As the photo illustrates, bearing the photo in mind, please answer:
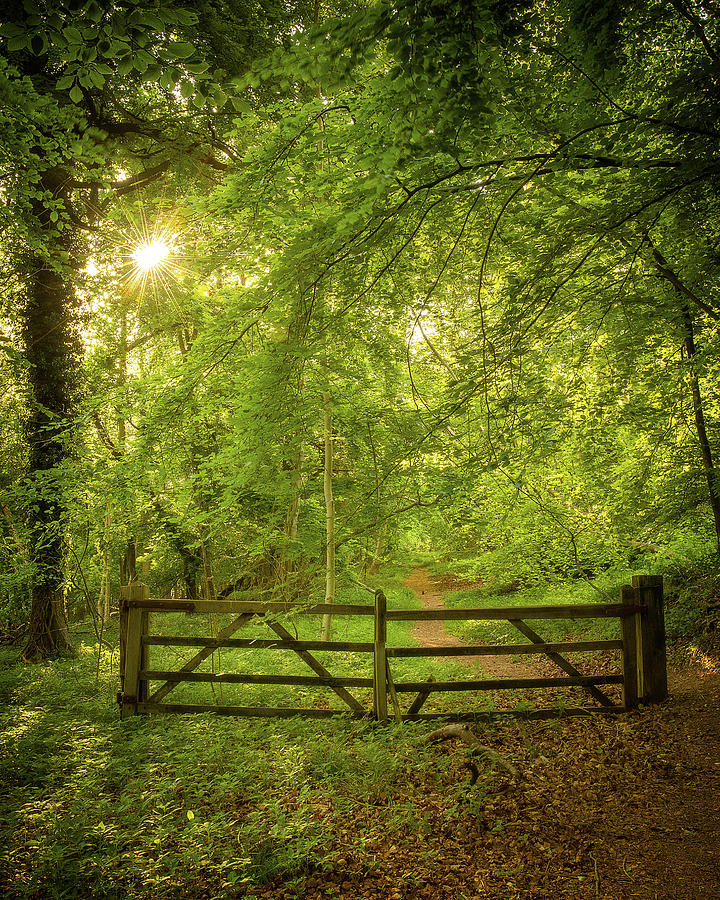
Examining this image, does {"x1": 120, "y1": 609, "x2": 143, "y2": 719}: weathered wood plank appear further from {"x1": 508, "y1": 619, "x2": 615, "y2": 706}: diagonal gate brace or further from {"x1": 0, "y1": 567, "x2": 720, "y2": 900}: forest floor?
{"x1": 508, "y1": 619, "x2": 615, "y2": 706}: diagonal gate brace

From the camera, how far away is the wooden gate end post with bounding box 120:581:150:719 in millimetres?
6262

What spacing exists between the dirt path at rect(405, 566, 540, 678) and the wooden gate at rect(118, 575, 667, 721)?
1018 millimetres

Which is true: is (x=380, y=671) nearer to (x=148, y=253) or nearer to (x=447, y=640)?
(x=148, y=253)

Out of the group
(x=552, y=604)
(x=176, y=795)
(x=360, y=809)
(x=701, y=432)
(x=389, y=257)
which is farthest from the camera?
(x=552, y=604)

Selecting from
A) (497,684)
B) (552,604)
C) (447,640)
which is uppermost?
(497,684)

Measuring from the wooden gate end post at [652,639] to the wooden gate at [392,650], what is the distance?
0.01 m

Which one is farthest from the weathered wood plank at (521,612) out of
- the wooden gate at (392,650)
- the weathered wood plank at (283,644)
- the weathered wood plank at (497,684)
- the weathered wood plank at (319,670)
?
the weathered wood plank at (319,670)

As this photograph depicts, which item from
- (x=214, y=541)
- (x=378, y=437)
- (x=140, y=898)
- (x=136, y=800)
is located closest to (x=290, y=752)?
(x=136, y=800)

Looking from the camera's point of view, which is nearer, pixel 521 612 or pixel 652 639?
pixel 521 612

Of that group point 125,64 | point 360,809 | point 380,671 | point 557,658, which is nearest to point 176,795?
point 360,809

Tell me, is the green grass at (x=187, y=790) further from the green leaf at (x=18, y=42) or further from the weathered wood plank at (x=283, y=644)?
the green leaf at (x=18, y=42)

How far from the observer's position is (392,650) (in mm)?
5840

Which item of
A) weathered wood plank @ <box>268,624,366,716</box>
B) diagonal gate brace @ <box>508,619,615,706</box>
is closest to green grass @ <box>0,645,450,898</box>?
weathered wood plank @ <box>268,624,366,716</box>

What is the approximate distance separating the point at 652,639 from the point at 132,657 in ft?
20.2
